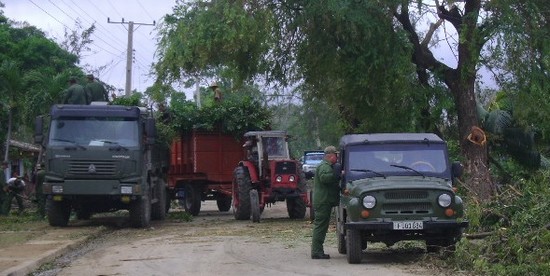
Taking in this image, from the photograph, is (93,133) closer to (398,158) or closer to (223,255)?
(223,255)

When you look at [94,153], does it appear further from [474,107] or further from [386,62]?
[474,107]

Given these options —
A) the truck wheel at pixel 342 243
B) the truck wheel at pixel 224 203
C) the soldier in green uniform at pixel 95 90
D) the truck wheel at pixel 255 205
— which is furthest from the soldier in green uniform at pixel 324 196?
the truck wheel at pixel 224 203

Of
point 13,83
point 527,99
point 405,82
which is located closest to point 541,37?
point 527,99

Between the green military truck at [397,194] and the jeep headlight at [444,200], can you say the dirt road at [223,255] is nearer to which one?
the green military truck at [397,194]

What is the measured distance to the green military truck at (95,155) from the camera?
72.4ft

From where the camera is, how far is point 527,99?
2358cm

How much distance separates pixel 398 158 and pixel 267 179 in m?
9.83

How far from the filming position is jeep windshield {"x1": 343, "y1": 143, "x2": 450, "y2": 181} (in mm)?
15102

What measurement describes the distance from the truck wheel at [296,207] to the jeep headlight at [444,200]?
11.2m

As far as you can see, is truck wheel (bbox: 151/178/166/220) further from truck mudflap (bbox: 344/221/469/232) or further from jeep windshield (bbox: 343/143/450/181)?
truck mudflap (bbox: 344/221/469/232)

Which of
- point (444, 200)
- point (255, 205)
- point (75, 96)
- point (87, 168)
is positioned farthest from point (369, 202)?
point (75, 96)

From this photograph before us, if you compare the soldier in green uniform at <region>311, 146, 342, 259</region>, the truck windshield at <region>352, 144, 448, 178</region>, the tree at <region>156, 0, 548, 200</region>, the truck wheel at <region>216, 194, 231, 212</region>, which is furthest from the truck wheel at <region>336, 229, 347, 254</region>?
the truck wheel at <region>216, 194, 231, 212</region>

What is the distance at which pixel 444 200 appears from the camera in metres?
14.0

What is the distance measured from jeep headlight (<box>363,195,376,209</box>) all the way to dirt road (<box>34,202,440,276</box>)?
92 centimetres
